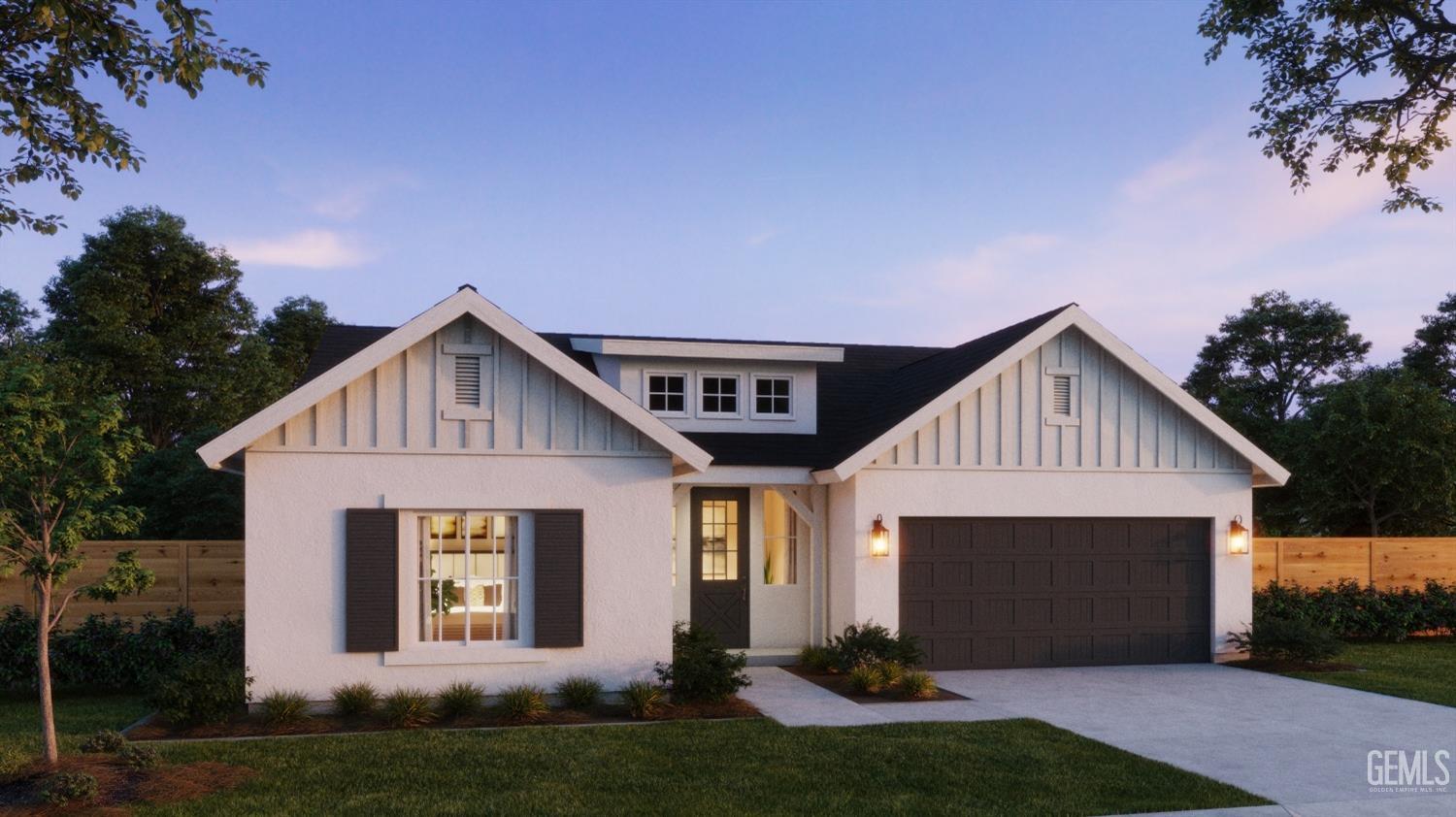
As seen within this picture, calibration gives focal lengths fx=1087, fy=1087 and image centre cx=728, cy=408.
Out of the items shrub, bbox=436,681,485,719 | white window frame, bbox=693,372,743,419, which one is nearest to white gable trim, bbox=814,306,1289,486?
white window frame, bbox=693,372,743,419

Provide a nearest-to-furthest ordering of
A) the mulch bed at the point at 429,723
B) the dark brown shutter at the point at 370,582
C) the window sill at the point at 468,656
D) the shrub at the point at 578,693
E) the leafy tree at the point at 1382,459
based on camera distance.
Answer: the mulch bed at the point at 429,723 → the dark brown shutter at the point at 370,582 → the window sill at the point at 468,656 → the shrub at the point at 578,693 → the leafy tree at the point at 1382,459

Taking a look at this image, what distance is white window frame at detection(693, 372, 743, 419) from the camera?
16.0 metres

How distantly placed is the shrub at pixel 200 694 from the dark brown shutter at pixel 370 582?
3.70 feet

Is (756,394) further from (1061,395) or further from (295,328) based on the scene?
(295,328)

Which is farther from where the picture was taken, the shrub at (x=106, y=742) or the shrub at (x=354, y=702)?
the shrub at (x=354, y=702)

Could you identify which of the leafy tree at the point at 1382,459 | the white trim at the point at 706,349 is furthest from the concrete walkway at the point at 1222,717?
the leafy tree at the point at 1382,459

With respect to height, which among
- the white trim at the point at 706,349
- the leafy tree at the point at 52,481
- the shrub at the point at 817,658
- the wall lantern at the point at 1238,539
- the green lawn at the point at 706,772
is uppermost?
the white trim at the point at 706,349

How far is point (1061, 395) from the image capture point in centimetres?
1478

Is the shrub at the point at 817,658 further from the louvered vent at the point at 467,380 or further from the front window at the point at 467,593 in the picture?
the louvered vent at the point at 467,380

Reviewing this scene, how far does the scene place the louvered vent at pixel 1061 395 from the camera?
14742 millimetres

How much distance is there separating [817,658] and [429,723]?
17.2ft

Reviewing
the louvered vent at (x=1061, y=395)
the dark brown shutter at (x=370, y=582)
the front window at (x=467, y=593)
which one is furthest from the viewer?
the louvered vent at (x=1061, y=395)

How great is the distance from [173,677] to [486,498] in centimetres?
350

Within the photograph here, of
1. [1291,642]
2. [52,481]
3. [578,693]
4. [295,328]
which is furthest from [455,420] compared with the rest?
[295,328]
